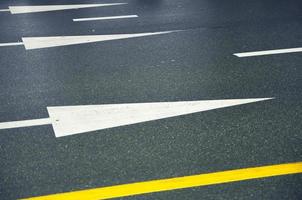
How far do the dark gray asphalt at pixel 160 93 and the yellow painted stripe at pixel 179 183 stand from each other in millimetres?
76

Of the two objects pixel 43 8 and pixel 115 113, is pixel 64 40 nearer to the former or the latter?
pixel 43 8

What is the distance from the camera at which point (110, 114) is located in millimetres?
5488

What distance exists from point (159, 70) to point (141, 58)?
57 centimetres

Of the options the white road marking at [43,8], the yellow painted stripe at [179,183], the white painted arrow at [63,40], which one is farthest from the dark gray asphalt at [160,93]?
the white road marking at [43,8]

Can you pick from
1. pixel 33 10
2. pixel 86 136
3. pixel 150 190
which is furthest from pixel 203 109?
pixel 33 10

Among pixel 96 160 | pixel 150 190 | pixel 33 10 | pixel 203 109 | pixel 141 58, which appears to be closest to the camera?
pixel 150 190

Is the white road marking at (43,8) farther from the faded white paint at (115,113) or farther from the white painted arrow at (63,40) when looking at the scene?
the faded white paint at (115,113)

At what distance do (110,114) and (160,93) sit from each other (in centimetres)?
77

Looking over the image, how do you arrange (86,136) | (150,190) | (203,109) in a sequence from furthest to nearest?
(203,109)
(86,136)
(150,190)

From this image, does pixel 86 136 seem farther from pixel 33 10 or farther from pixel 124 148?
pixel 33 10

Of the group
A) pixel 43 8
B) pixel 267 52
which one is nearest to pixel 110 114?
pixel 267 52

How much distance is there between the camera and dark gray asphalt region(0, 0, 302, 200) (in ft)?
14.2

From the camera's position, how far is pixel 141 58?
7246 mm

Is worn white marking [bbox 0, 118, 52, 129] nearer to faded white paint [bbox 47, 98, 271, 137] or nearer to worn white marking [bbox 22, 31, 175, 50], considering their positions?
faded white paint [bbox 47, 98, 271, 137]
